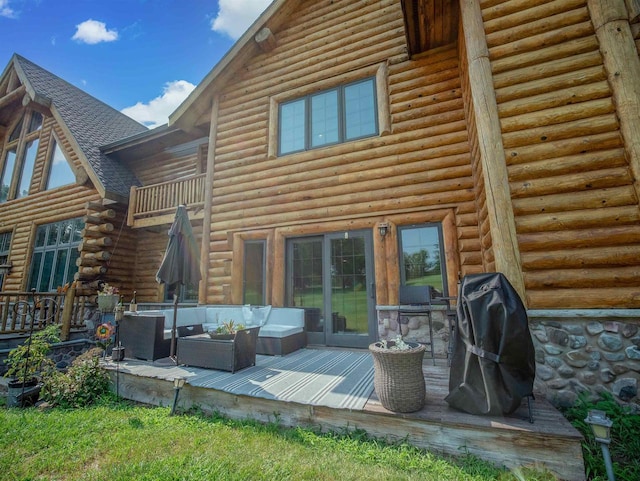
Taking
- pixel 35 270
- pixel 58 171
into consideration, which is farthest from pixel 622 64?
pixel 35 270

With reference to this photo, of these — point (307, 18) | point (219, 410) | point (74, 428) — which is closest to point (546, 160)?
point (219, 410)

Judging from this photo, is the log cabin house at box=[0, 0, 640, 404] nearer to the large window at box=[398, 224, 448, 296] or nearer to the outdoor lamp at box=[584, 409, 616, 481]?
the large window at box=[398, 224, 448, 296]

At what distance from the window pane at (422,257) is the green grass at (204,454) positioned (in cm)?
302

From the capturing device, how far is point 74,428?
2.85 meters

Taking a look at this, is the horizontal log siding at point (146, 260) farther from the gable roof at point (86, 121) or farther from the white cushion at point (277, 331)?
the white cushion at point (277, 331)

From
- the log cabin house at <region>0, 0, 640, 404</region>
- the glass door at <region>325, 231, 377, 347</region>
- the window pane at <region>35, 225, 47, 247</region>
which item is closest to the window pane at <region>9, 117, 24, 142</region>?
the log cabin house at <region>0, 0, 640, 404</region>

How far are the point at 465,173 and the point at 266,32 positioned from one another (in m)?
5.69

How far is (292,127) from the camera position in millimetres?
6605

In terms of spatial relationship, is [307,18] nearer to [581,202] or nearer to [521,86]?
[521,86]

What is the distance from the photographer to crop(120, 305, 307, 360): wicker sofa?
4.44 m

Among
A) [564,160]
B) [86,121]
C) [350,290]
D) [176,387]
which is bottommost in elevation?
[176,387]

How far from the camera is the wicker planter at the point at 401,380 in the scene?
241 cm

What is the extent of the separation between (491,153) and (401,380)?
2892mm

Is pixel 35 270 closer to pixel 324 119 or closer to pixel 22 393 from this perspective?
pixel 22 393
